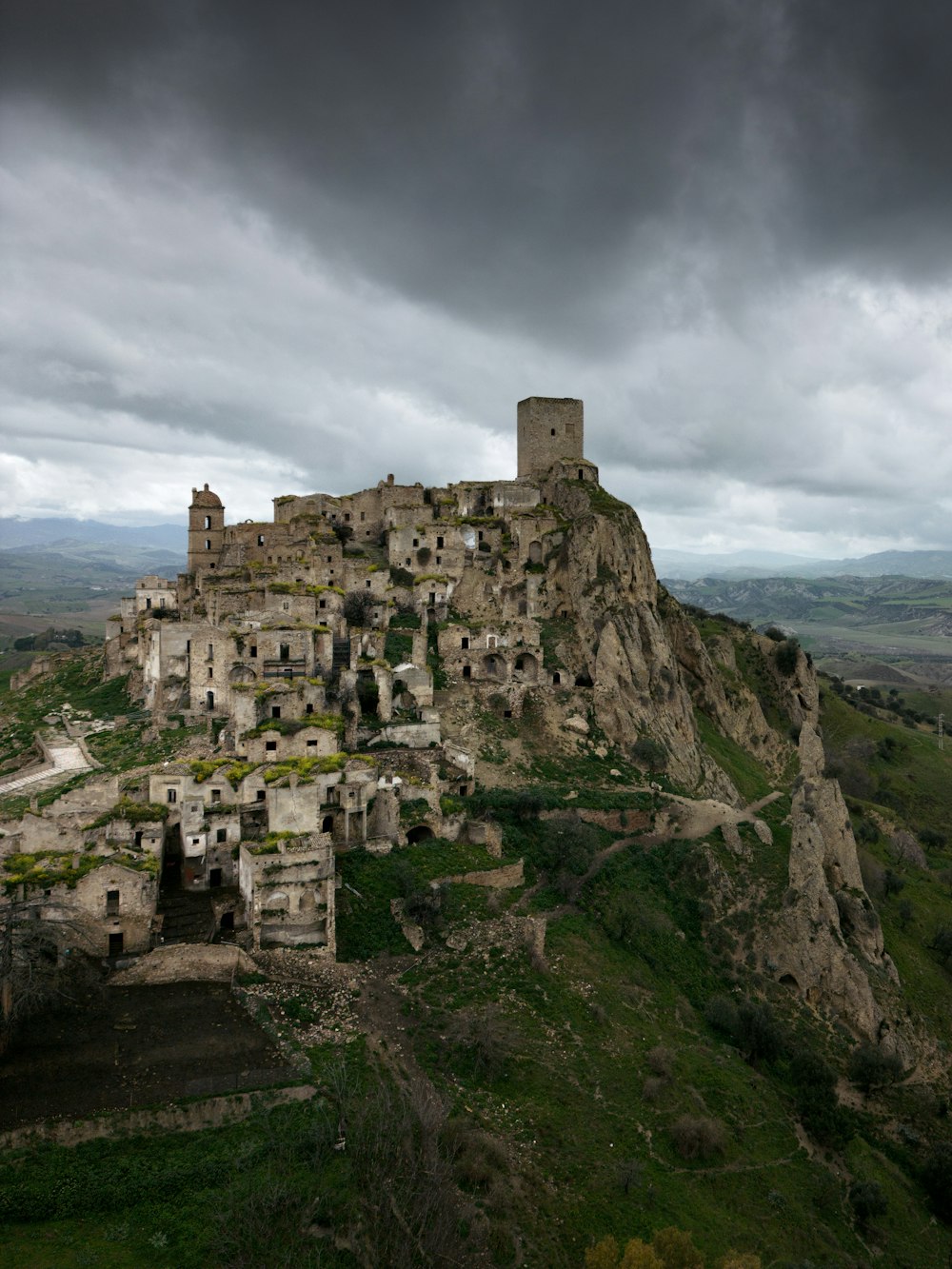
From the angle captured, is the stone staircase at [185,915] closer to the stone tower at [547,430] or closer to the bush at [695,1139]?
the bush at [695,1139]

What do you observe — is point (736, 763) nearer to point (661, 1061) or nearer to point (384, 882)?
point (661, 1061)

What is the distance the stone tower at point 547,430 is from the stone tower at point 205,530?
27.2 metres

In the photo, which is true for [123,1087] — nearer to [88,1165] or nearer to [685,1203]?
[88,1165]

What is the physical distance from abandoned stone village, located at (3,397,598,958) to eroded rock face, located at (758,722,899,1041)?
16.4 m

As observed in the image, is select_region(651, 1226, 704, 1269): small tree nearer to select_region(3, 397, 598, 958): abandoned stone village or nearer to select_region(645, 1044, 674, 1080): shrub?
select_region(645, 1044, 674, 1080): shrub

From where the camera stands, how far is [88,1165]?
18000mm

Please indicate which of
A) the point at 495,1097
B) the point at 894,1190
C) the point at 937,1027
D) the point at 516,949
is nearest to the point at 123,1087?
the point at 495,1097

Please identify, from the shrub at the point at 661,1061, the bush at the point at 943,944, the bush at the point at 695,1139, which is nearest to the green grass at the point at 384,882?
the shrub at the point at 661,1061

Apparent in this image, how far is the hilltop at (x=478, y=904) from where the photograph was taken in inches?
757

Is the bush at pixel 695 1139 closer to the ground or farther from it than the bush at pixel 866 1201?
farther from it

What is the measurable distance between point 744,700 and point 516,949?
46525mm

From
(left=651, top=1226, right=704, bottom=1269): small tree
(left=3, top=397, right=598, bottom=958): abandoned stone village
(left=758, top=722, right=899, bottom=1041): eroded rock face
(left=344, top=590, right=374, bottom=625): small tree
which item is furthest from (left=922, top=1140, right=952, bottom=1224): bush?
(left=344, top=590, right=374, bottom=625): small tree

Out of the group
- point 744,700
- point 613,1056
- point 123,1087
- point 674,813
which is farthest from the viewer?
point 744,700

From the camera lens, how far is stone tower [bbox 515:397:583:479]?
221 feet
